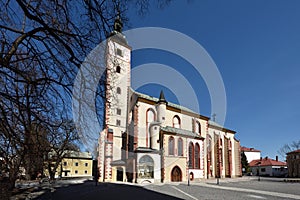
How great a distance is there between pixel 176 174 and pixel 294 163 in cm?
4839

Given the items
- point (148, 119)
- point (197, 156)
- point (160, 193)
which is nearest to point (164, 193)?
point (160, 193)

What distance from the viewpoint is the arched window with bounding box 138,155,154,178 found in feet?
95.3

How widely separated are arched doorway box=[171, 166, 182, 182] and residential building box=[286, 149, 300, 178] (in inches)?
1748

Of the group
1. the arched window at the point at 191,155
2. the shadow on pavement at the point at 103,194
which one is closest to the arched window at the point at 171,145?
the arched window at the point at 191,155

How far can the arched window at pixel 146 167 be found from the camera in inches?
1144

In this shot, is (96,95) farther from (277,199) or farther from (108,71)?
(277,199)

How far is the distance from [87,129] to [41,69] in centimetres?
165

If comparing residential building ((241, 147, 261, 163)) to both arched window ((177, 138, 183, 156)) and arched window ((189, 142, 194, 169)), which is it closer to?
arched window ((189, 142, 194, 169))

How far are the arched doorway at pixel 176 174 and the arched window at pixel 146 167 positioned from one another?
3689 mm

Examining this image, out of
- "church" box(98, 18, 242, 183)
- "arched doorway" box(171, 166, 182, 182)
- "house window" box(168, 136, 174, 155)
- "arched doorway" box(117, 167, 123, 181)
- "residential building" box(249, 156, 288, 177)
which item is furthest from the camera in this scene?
"residential building" box(249, 156, 288, 177)

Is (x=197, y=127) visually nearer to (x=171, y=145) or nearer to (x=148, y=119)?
(x=171, y=145)

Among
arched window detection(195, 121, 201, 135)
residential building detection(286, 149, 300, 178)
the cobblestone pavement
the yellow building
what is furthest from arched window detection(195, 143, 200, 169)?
residential building detection(286, 149, 300, 178)

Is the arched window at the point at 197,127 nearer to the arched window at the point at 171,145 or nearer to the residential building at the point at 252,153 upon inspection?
the arched window at the point at 171,145

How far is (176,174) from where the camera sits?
107 ft
